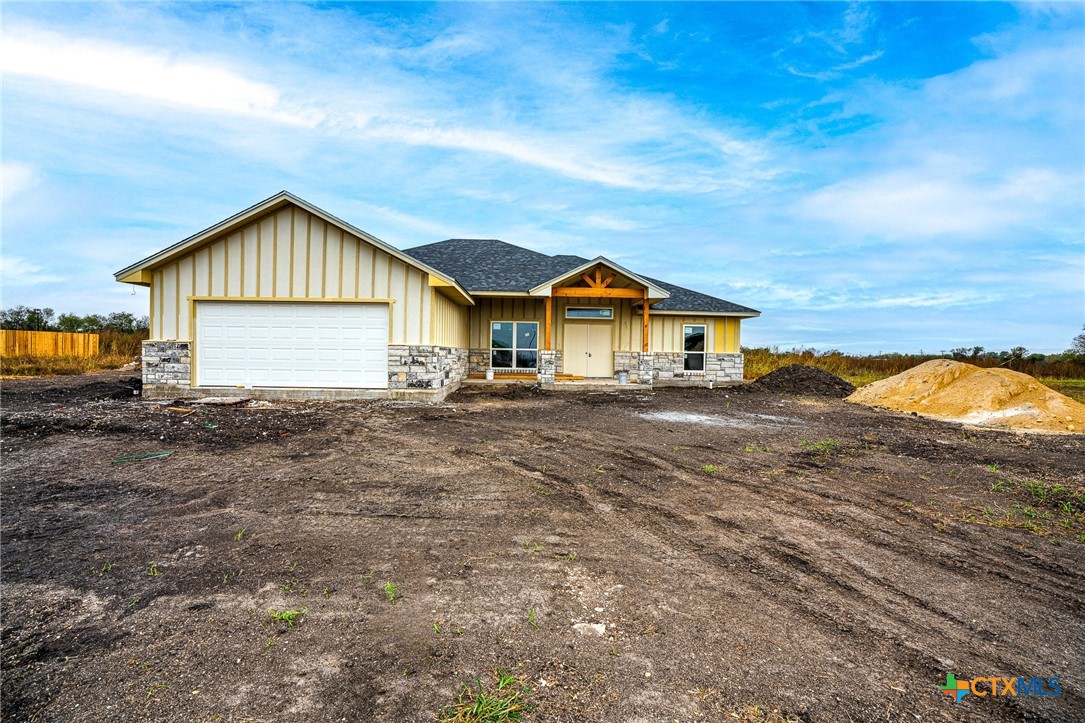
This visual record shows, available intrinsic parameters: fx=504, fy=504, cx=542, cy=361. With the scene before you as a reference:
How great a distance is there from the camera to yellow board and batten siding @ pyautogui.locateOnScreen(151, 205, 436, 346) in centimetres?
1303

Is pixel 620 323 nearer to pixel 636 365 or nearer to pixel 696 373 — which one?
pixel 636 365

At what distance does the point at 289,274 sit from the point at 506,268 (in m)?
9.54

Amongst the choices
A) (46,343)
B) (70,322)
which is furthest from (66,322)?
(46,343)

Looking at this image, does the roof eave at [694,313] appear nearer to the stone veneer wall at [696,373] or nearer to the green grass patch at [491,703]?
the stone veneer wall at [696,373]

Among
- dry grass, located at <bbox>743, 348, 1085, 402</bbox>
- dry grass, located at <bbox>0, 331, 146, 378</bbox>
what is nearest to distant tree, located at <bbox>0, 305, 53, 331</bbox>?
dry grass, located at <bbox>0, 331, 146, 378</bbox>

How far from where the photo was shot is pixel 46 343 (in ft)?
85.1

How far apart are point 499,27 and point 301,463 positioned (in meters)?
11.2

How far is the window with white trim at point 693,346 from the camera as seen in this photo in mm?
21172

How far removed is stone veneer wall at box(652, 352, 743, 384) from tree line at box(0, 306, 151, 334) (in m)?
34.5

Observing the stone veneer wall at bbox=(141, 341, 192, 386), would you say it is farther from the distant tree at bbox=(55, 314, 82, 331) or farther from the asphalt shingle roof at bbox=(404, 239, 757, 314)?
the distant tree at bbox=(55, 314, 82, 331)

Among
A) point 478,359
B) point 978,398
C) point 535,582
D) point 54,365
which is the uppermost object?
point 478,359

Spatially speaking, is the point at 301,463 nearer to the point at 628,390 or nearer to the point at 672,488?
the point at 672,488

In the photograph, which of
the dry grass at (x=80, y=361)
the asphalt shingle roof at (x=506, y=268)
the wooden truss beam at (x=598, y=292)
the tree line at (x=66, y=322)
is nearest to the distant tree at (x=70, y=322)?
the tree line at (x=66, y=322)

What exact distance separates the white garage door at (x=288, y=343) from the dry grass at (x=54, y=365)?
13.6 metres
